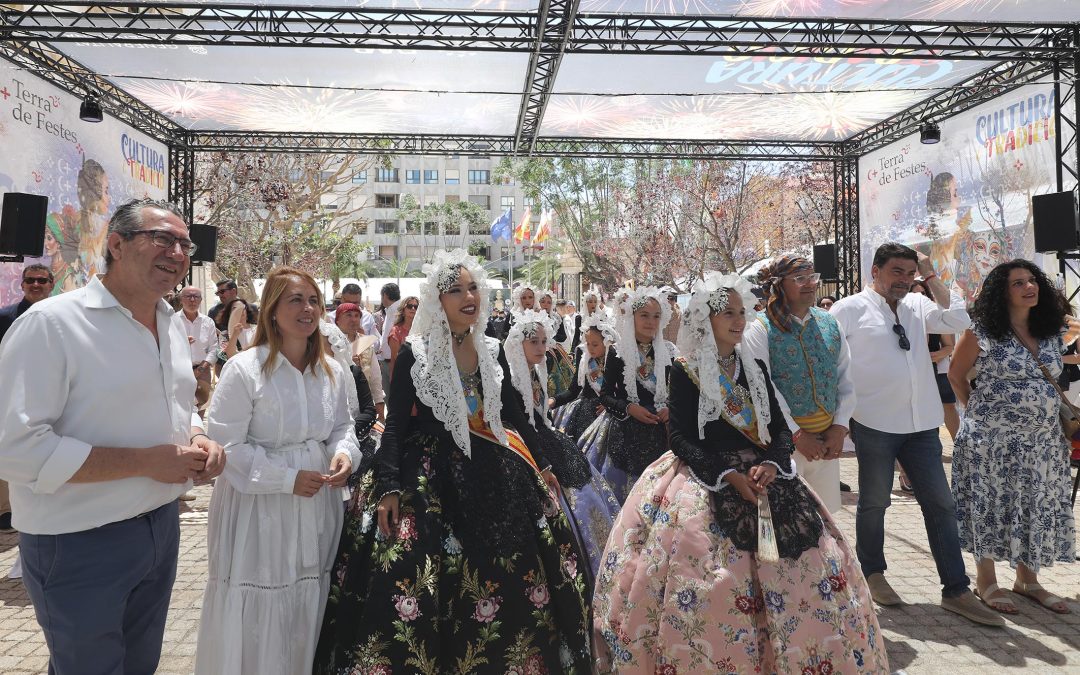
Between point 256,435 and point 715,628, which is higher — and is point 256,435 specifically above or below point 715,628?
above

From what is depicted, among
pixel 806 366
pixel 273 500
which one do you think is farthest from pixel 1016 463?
pixel 273 500

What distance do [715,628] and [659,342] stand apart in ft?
8.70

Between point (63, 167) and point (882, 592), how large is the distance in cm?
1089

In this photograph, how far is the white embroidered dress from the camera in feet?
9.59

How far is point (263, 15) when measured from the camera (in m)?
9.22

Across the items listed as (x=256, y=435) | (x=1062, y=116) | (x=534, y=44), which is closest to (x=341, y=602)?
(x=256, y=435)

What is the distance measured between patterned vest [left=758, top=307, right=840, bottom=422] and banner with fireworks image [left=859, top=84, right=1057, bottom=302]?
7.90 m

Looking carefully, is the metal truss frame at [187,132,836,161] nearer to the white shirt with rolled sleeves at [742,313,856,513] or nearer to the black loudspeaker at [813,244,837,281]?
the black loudspeaker at [813,244,837,281]

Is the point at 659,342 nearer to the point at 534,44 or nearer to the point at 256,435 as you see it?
the point at 256,435

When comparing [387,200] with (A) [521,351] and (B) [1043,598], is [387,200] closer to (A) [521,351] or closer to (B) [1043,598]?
(A) [521,351]

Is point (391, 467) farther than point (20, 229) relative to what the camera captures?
No

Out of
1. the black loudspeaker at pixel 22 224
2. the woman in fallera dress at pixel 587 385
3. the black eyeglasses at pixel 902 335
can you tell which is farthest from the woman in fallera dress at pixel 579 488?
the black loudspeaker at pixel 22 224

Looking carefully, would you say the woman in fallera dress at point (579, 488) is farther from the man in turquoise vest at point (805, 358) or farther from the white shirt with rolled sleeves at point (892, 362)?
the white shirt with rolled sleeves at point (892, 362)

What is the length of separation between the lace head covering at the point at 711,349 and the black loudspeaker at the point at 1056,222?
24.5 feet
